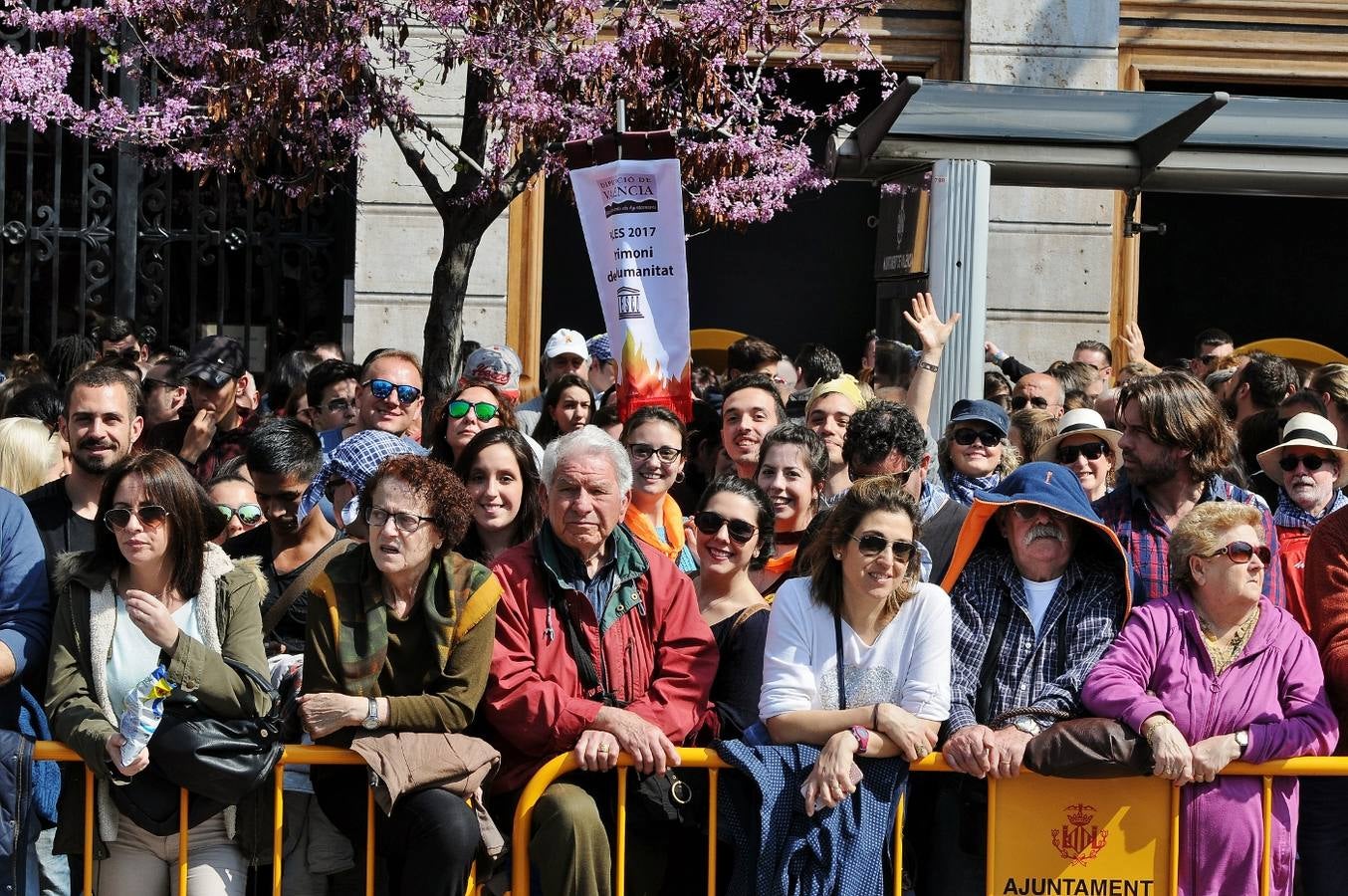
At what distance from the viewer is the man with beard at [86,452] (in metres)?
5.98

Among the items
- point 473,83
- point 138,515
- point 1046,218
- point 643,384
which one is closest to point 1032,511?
point 138,515

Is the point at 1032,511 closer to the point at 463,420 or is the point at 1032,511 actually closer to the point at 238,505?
the point at 463,420

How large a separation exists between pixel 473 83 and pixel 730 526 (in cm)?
561

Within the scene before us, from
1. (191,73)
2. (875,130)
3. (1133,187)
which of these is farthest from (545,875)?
(191,73)

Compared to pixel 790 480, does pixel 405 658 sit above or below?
below

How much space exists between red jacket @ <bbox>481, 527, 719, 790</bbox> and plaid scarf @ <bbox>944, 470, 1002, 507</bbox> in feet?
6.56

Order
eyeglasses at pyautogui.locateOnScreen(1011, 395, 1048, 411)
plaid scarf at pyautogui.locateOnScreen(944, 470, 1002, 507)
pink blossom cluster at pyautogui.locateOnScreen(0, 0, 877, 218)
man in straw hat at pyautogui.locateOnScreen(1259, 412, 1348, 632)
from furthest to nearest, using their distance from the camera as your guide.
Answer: pink blossom cluster at pyautogui.locateOnScreen(0, 0, 877, 218) → eyeglasses at pyautogui.locateOnScreen(1011, 395, 1048, 411) → plaid scarf at pyautogui.locateOnScreen(944, 470, 1002, 507) → man in straw hat at pyautogui.locateOnScreen(1259, 412, 1348, 632)

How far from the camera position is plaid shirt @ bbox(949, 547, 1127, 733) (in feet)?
16.9

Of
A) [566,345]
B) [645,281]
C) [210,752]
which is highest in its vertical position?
[645,281]

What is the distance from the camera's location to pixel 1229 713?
→ 199 inches

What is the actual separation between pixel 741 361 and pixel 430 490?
17.5 ft

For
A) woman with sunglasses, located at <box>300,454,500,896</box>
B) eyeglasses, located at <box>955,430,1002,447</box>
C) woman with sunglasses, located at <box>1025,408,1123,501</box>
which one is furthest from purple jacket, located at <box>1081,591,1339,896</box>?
eyeglasses, located at <box>955,430,1002,447</box>

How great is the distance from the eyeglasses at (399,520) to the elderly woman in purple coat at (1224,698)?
196 centimetres

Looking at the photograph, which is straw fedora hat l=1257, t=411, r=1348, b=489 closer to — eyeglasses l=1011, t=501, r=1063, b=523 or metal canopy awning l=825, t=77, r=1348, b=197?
eyeglasses l=1011, t=501, r=1063, b=523
